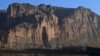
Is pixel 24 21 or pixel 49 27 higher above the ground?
pixel 24 21

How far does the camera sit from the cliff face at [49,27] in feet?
504

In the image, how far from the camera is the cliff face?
15362 centimetres

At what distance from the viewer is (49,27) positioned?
169125mm

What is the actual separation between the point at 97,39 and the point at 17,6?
50.0 m

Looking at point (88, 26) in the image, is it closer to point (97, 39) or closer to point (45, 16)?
point (97, 39)

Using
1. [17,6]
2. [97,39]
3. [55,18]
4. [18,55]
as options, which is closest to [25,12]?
[17,6]

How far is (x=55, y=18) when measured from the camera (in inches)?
7047

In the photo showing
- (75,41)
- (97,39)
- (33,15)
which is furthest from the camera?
(97,39)

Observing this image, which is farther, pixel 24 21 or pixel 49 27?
pixel 49 27

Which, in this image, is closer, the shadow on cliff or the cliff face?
the cliff face

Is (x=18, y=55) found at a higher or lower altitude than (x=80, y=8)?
lower

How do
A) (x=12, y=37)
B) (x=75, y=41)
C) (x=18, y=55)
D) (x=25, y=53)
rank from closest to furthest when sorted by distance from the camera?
(x=25, y=53) < (x=18, y=55) < (x=12, y=37) < (x=75, y=41)

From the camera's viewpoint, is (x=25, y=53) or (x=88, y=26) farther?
(x=88, y=26)

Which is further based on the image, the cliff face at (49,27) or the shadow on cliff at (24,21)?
the shadow on cliff at (24,21)
